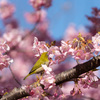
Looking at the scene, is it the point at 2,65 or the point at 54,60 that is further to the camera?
the point at 2,65

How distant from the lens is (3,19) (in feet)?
31.6

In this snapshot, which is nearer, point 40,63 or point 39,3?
point 40,63

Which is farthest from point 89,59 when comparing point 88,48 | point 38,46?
point 38,46

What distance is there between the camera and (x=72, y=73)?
224 centimetres

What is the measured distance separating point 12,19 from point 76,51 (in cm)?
781

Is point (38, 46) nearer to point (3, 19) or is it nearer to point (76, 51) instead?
point (76, 51)

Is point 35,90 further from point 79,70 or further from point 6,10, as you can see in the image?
point 6,10

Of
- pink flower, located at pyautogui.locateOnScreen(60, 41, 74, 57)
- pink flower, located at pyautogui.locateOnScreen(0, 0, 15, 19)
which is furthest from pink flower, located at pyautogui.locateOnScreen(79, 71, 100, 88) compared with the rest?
pink flower, located at pyautogui.locateOnScreen(0, 0, 15, 19)

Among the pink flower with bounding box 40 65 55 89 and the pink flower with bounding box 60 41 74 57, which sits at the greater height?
the pink flower with bounding box 60 41 74 57

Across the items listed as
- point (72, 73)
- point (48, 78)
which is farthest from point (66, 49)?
point (48, 78)

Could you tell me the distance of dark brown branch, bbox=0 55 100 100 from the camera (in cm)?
Answer: 212

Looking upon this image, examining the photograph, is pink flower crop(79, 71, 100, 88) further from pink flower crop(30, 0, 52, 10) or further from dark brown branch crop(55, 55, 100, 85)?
pink flower crop(30, 0, 52, 10)

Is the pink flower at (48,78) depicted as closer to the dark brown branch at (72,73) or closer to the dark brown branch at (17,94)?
the dark brown branch at (72,73)

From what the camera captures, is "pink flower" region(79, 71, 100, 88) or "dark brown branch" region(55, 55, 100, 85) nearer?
"dark brown branch" region(55, 55, 100, 85)
